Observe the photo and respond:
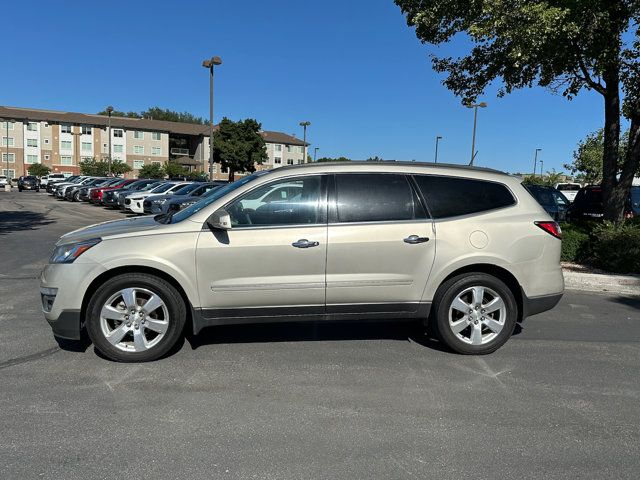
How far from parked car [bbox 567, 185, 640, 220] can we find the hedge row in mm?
4016

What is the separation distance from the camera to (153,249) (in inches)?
173

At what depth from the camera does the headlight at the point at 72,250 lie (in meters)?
4.41

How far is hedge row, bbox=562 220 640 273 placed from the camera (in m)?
8.55

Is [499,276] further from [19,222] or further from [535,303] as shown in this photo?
[19,222]

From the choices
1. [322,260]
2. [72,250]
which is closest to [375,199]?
[322,260]

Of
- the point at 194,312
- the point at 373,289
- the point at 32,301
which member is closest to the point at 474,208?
the point at 373,289

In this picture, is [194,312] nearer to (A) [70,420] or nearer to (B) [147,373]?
(B) [147,373]

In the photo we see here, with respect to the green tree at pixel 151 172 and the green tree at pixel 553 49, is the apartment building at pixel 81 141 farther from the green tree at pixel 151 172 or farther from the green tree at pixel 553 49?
the green tree at pixel 553 49

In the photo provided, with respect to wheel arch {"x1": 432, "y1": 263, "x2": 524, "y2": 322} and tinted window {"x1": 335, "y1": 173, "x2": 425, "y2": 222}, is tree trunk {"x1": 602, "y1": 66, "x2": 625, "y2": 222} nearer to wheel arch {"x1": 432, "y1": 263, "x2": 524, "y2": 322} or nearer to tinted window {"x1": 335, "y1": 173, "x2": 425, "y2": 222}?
wheel arch {"x1": 432, "y1": 263, "x2": 524, "y2": 322}

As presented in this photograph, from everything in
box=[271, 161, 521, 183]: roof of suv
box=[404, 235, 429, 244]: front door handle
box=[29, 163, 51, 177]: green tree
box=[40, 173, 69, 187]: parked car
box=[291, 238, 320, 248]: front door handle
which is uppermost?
box=[29, 163, 51, 177]: green tree

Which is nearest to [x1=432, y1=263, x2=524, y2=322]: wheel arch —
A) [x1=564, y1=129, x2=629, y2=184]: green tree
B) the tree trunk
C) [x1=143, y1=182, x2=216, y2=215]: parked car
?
the tree trunk

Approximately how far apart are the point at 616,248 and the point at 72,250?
8.38 metres

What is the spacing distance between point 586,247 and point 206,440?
332 inches

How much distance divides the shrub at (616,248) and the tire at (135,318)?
24.5 ft
